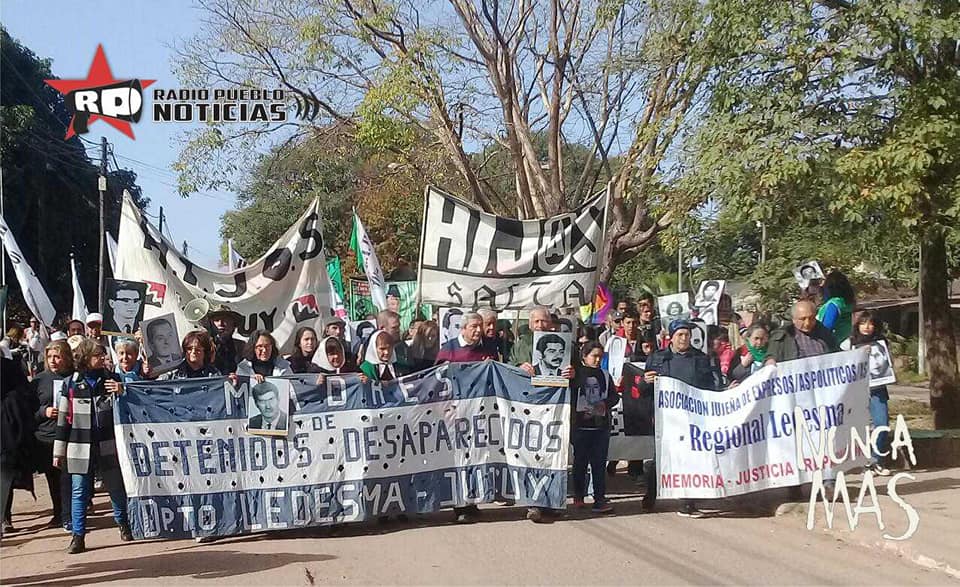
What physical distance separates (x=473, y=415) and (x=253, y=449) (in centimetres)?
191

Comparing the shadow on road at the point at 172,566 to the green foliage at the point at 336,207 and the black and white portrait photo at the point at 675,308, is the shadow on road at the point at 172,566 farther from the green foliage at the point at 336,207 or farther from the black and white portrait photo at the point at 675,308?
the green foliage at the point at 336,207

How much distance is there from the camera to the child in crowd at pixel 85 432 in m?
8.15

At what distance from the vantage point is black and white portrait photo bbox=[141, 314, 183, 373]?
8.89 metres

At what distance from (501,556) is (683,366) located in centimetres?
262

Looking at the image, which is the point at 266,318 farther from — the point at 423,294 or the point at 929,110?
the point at 929,110

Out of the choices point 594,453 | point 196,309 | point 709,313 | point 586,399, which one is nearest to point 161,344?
point 196,309

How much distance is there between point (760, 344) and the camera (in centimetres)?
1012

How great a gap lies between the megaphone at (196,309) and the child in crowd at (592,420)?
4.20m

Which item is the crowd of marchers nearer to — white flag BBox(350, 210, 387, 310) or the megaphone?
the megaphone

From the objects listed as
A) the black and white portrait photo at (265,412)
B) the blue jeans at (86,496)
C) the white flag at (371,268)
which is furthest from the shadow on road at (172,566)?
the white flag at (371,268)

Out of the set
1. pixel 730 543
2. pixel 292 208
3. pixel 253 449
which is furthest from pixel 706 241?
pixel 292 208

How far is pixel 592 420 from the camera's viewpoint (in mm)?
9344

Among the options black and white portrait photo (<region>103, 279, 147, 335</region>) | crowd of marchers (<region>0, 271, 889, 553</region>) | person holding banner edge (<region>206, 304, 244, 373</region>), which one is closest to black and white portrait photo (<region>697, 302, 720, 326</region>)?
crowd of marchers (<region>0, 271, 889, 553</region>)

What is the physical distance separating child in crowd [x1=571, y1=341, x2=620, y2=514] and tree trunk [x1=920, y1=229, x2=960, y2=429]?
5.79 m
